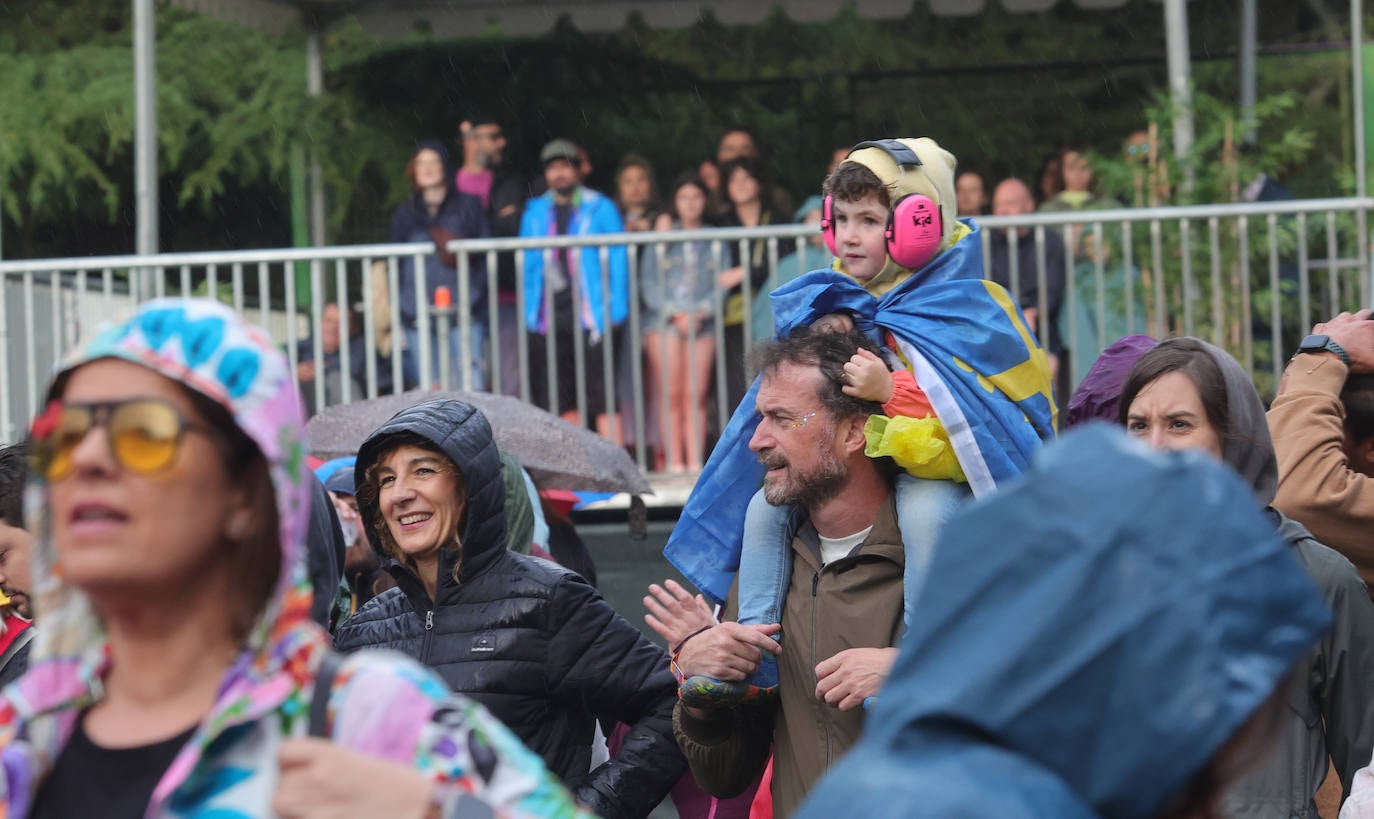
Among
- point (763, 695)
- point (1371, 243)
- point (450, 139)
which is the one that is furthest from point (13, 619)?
point (450, 139)

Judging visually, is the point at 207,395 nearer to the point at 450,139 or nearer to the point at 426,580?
the point at 426,580

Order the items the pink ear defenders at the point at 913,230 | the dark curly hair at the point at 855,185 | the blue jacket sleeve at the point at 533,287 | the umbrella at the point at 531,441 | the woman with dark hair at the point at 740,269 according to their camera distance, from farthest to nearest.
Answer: the blue jacket sleeve at the point at 533,287 < the woman with dark hair at the point at 740,269 < the umbrella at the point at 531,441 < the dark curly hair at the point at 855,185 < the pink ear defenders at the point at 913,230

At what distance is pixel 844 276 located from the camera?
439 centimetres

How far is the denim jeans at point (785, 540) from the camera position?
4.01 metres

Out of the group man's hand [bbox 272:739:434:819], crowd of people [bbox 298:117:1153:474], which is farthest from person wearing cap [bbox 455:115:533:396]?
man's hand [bbox 272:739:434:819]

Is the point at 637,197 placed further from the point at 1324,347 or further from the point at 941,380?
the point at 941,380

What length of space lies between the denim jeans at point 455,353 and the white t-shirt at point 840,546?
548 centimetres

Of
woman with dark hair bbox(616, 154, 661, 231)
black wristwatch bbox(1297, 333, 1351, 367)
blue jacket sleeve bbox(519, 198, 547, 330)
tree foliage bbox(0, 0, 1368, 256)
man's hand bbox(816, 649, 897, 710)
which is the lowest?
man's hand bbox(816, 649, 897, 710)

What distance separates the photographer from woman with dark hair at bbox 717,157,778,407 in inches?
370

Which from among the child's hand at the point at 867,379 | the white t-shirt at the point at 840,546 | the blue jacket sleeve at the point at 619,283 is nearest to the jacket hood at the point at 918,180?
the child's hand at the point at 867,379

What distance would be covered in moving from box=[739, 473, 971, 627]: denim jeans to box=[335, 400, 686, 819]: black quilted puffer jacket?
35 centimetres

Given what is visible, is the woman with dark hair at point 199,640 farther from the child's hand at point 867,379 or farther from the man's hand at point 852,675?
the child's hand at point 867,379

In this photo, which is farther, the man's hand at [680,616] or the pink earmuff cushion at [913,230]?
the pink earmuff cushion at [913,230]

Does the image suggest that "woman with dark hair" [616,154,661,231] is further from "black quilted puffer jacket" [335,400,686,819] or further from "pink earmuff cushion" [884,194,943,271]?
"black quilted puffer jacket" [335,400,686,819]
